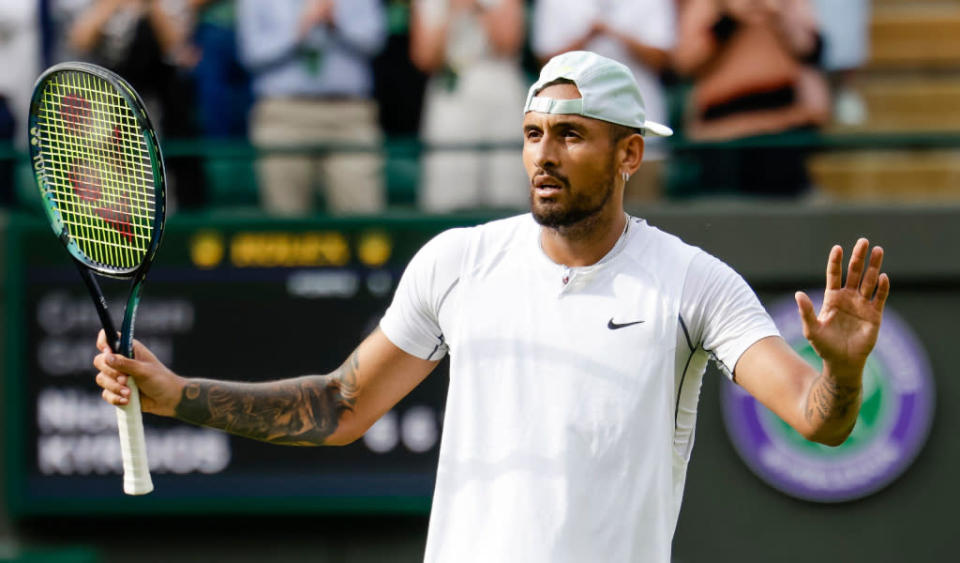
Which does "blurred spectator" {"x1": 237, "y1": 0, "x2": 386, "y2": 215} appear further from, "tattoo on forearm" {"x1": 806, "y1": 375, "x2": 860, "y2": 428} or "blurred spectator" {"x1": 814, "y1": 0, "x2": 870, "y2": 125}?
"tattoo on forearm" {"x1": 806, "y1": 375, "x2": 860, "y2": 428}

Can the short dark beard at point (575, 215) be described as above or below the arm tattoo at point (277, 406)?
above

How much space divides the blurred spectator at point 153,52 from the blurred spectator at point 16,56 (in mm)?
178

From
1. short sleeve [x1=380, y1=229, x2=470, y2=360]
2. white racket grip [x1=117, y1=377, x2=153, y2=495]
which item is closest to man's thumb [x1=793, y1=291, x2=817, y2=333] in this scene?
short sleeve [x1=380, y1=229, x2=470, y2=360]

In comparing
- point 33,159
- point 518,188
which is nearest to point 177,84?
point 518,188

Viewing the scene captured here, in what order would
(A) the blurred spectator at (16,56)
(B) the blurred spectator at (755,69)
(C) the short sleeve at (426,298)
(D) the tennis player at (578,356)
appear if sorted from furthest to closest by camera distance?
(A) the blurred spectator at (16,56) < (B) the blurred spectator at (755,69) < (C) the short sleeve at (426,298) < (D) the tennis player at (578,356)

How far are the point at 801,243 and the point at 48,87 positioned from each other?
416 cm

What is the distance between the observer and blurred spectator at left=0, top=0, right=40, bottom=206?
745cm

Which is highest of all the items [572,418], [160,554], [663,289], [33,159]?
[33,159]

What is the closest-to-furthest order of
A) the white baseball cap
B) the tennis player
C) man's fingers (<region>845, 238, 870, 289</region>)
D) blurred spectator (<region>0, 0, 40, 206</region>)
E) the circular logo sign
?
man's fingers (<region>845, 238, 870, 289</region>), the tennis player, the white baseball cap, the circular logo sign, blurred spectator (<region>0, 0, 40, 206</region>)

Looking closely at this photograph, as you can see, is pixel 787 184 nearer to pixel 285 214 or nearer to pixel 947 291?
pixel 947 291

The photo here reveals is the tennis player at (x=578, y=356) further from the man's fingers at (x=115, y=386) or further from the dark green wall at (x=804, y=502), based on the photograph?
the dark green wall at (x=804, y=502)

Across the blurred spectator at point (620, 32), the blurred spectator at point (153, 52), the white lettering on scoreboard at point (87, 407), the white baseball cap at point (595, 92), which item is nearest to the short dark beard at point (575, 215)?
the white baseball cap at point (595, 92)

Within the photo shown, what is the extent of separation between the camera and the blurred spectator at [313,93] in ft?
23.3

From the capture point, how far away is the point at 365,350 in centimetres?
349
